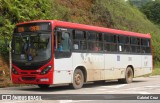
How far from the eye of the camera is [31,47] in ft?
58.9

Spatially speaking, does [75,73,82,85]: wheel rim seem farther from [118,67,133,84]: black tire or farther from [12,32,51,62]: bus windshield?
[118,67,133,84]: black tire

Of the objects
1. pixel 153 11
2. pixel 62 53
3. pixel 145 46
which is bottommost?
pixel 62 53

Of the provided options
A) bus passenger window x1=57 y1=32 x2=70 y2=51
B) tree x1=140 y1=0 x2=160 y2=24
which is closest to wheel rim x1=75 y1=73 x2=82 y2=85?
bus passenger window x1=57 y1=32 x2=70 y2=51

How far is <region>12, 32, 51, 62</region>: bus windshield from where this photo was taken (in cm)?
1761

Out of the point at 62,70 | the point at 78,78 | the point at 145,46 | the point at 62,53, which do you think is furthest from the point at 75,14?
the point at 62,70

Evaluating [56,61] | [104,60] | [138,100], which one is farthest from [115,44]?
[138,100]

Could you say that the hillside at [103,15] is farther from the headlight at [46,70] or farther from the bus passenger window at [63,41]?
the headlight at [46,70]

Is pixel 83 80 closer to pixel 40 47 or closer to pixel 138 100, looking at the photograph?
pixel 40 47

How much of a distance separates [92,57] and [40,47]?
144 inches

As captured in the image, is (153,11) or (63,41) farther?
(153,11)

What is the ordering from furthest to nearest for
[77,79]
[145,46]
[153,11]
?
[153,11] → [145,46] → [77,79]

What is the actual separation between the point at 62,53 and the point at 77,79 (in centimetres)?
176

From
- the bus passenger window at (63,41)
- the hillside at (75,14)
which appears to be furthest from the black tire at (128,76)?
the hillside at (75,14)

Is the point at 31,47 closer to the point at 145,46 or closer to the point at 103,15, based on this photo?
the point at 145,46
